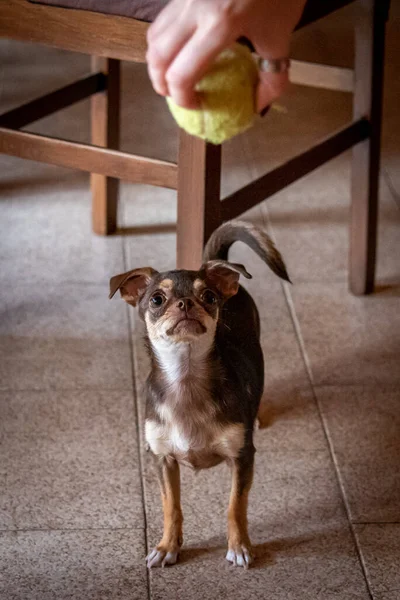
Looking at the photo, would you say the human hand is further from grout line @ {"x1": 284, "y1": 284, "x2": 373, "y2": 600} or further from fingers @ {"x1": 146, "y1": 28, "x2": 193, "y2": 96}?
grout line @ {"x1": 284, "y1": 284, "x2": 373, "y2": 600}

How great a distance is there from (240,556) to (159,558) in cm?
12

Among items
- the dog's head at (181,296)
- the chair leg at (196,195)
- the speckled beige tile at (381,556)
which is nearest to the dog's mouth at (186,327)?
the dog's head at (181,296)

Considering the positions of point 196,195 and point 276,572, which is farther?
point 196,195

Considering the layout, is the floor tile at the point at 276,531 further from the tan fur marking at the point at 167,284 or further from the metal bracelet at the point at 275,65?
the metal bracelet at the point at 275,65

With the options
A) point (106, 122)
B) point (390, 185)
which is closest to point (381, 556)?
point (106, 122)

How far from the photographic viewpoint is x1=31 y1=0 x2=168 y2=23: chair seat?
148 cm

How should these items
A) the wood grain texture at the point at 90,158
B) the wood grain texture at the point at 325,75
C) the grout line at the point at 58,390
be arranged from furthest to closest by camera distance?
the wood grain texture at the point at 325,75 → the grout line at the point at 58,390 → the wood grain texture at the point at 90,158

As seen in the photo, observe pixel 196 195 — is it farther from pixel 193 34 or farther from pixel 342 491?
pixel 193 34

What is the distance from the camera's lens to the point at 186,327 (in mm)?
1291

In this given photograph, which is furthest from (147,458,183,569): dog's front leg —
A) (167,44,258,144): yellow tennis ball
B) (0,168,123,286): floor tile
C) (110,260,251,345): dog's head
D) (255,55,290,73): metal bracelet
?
(0,168,123,286): floor tile

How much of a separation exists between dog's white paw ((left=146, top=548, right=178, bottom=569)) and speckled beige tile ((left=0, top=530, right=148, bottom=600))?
0.05 ft

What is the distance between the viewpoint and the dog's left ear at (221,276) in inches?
55.2

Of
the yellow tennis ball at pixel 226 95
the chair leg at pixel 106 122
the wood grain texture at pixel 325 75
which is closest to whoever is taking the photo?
the yellow tennis ball at pixel 226 95

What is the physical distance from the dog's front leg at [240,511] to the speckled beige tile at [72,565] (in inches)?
5.6
